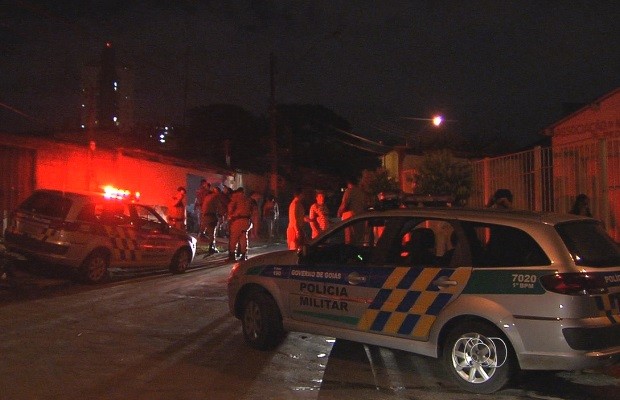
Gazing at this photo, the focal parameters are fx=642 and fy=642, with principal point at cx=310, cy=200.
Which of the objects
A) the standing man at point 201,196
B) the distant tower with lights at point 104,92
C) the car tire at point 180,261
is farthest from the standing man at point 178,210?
the distant tower with lights at point 104,92

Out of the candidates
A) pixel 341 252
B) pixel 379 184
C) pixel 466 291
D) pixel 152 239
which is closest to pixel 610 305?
pixel 466 291

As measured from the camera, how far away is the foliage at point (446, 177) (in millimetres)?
12812

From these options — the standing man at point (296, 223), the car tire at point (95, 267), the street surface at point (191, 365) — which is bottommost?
the street surface at point (191, 365)

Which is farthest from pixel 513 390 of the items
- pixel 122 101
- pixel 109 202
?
pixel 122 101

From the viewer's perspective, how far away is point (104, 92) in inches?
974

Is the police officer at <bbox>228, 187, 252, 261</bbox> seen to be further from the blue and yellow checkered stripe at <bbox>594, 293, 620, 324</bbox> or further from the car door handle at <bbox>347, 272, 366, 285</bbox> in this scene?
the blue and yellow checkered stripe at <bbox>594, 293, 620, 324</bbox>

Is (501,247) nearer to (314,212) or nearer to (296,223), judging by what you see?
(296,223)

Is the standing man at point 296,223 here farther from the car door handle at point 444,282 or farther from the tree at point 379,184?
the car door handle at point 444,282

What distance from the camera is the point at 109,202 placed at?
40.1 ft

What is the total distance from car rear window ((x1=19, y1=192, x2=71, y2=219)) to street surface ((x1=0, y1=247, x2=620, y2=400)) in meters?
2.26

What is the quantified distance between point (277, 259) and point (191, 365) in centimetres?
144

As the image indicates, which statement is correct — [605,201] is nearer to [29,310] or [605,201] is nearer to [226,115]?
[29,310]

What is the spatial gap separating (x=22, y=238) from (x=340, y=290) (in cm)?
749

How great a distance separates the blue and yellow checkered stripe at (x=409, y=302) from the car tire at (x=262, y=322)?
1.16 metres
